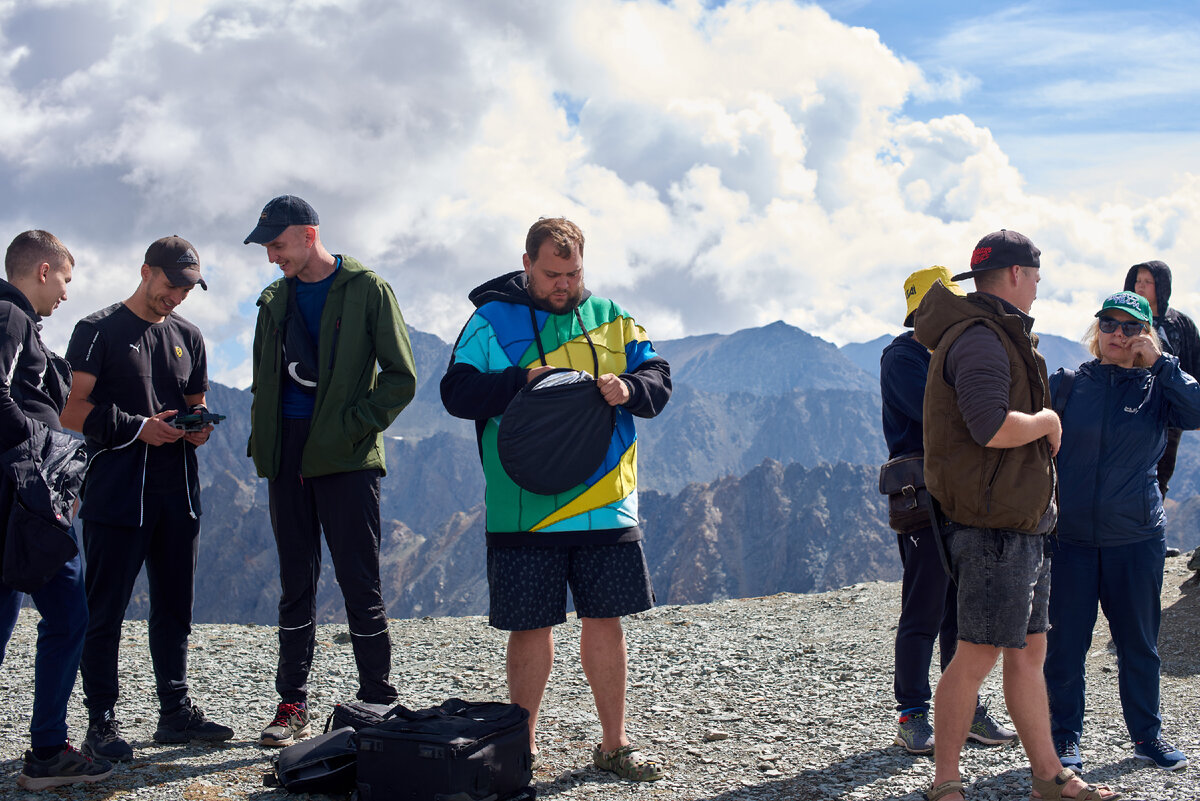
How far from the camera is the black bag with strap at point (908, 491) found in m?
5.55

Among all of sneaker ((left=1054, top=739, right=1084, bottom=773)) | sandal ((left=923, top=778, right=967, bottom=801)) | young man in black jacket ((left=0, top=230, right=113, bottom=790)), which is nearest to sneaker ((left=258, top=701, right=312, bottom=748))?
young man in black jacket ((left=0, top=230, right=113, bottom=790))

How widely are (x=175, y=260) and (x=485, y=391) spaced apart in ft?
8.48

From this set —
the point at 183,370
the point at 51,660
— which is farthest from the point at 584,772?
the point at 183,370

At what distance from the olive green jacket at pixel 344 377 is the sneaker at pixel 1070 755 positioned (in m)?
4.53

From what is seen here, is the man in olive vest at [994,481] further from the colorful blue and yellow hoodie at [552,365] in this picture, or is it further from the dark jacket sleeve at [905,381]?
the colorful blue and yellow hoodie at [552,365]

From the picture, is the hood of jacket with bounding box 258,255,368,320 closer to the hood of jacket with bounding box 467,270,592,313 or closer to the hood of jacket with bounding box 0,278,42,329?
the hood of jacket with bounding box 467,270,592,313

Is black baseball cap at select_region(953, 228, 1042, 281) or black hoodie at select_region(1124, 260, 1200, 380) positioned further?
black hoodie at select_region(1124, 260, 1200, 380)

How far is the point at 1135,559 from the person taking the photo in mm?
5660

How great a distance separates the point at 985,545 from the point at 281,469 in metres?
4.12

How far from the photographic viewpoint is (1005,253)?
4.57 metres

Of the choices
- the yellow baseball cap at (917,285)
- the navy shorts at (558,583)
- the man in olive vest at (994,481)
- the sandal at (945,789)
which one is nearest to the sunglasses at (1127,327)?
the yellow baseball cap at (917,285)

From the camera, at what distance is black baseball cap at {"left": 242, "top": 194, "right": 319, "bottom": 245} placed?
573cm

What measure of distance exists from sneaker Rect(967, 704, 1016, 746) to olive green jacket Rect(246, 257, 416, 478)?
4.21 meters

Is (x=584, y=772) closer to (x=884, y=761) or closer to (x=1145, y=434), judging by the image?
(x=884, y=761)
